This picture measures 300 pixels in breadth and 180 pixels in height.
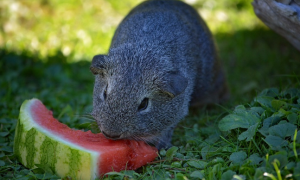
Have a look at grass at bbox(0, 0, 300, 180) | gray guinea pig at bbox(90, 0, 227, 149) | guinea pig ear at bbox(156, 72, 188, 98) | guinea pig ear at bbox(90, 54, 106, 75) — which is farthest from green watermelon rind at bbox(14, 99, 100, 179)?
guinea pig ear at bbox(156, 72, 188, 98)

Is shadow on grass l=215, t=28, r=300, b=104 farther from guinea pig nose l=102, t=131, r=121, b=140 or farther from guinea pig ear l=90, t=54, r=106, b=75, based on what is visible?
guinea pig nose l=102, t=131, r=121, b=140

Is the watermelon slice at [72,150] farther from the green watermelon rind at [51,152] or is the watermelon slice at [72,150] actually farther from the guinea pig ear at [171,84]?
the guinea pig ear at [171,84]

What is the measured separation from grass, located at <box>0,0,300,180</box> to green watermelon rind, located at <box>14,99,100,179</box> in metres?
0.15

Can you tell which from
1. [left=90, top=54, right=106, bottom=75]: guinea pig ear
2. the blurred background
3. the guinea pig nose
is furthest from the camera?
the blurred background

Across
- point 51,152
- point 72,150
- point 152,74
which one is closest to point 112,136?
point 72,150

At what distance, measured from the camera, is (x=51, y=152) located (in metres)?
3.75

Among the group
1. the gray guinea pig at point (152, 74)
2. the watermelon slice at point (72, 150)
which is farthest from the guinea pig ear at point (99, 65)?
the watermelon slice at point (72, 150)

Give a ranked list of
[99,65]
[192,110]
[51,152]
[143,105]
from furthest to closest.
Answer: [192,110] → [99,65] → [143,105] → [51,152]

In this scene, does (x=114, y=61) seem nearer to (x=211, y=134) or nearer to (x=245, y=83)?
(x=211, y=134)

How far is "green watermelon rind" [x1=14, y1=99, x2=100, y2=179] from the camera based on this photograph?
3588mm

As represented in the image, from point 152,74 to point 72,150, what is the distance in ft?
4.17

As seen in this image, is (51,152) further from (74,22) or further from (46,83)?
(74,22)

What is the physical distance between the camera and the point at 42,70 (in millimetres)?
6727

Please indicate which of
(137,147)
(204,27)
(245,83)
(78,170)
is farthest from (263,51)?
(78,170)
